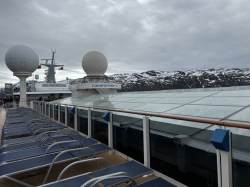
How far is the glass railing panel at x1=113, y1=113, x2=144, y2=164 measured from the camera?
10.8ft

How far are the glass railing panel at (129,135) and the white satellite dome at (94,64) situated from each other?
17029 millimetres

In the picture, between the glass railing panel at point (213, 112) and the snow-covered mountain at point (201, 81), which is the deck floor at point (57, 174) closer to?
the glass railing panel at point (213, 112)

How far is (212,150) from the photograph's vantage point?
2.09 m

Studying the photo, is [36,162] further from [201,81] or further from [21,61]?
[201,81]

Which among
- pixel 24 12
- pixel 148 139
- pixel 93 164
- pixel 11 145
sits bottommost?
pixel 93 164

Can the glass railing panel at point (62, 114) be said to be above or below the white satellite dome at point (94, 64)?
below

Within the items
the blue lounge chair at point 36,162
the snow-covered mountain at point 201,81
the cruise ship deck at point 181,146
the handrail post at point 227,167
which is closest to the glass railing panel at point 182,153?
the cruise ship deck at point 181,146

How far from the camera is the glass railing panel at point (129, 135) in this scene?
10.8 feet

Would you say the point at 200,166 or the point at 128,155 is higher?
the point at 200,166

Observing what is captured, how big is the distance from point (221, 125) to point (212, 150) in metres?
0.37

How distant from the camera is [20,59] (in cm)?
2055

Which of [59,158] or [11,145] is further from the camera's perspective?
[11,145]

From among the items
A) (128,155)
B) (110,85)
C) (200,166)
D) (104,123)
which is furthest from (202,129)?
(110,85)

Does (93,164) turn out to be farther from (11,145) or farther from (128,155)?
(11,145)
